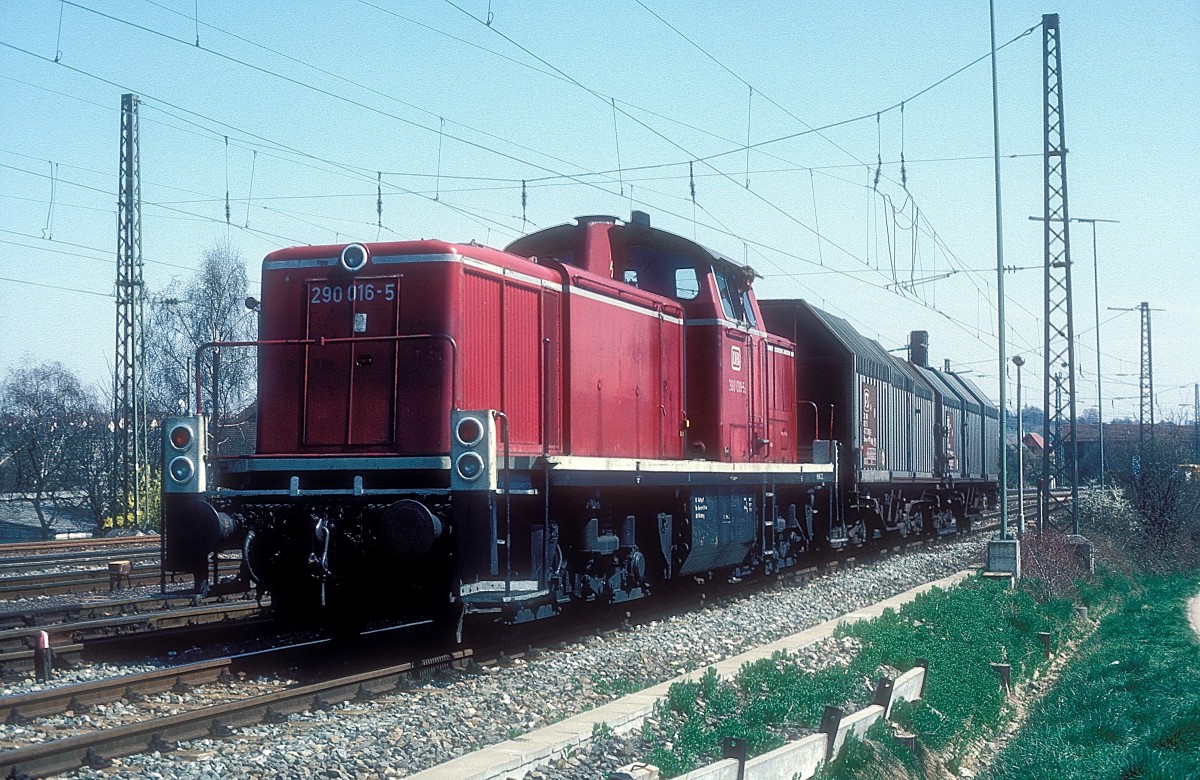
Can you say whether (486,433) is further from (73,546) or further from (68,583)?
(73,546)

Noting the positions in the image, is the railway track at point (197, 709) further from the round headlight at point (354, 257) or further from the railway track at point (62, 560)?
the railway track at point (62, 560)

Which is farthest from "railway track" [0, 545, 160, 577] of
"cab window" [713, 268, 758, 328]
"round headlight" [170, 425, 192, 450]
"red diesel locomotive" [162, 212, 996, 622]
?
"cab window" [713, 268, 758, 328]

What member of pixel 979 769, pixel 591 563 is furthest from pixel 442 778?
pixel 591 563

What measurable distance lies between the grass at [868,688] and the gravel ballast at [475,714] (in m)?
0.49

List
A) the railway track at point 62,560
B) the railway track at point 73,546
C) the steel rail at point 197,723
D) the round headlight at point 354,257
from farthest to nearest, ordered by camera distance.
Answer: the railway track at point 73,546
the railway track at point 62,560
the round headlight at point 354,257
the steel rail at point 197,723

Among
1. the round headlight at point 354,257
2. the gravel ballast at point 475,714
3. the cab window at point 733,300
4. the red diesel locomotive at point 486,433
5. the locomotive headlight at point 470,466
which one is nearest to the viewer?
the gravel ballast at point 475,714

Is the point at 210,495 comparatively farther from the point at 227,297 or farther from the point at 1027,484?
the point at 1027,484

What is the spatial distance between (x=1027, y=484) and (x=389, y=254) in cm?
6838

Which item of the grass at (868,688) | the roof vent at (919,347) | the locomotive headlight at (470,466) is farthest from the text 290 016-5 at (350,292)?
the roof vent at (919,347)

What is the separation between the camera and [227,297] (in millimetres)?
47031

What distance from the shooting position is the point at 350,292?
10008mm

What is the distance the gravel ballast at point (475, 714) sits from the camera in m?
6.24

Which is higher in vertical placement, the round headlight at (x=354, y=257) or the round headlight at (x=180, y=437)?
the round headlight at (x=354, y=257)

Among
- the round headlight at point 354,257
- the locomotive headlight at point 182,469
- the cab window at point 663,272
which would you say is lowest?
the locomotive headlight at point 182,469
